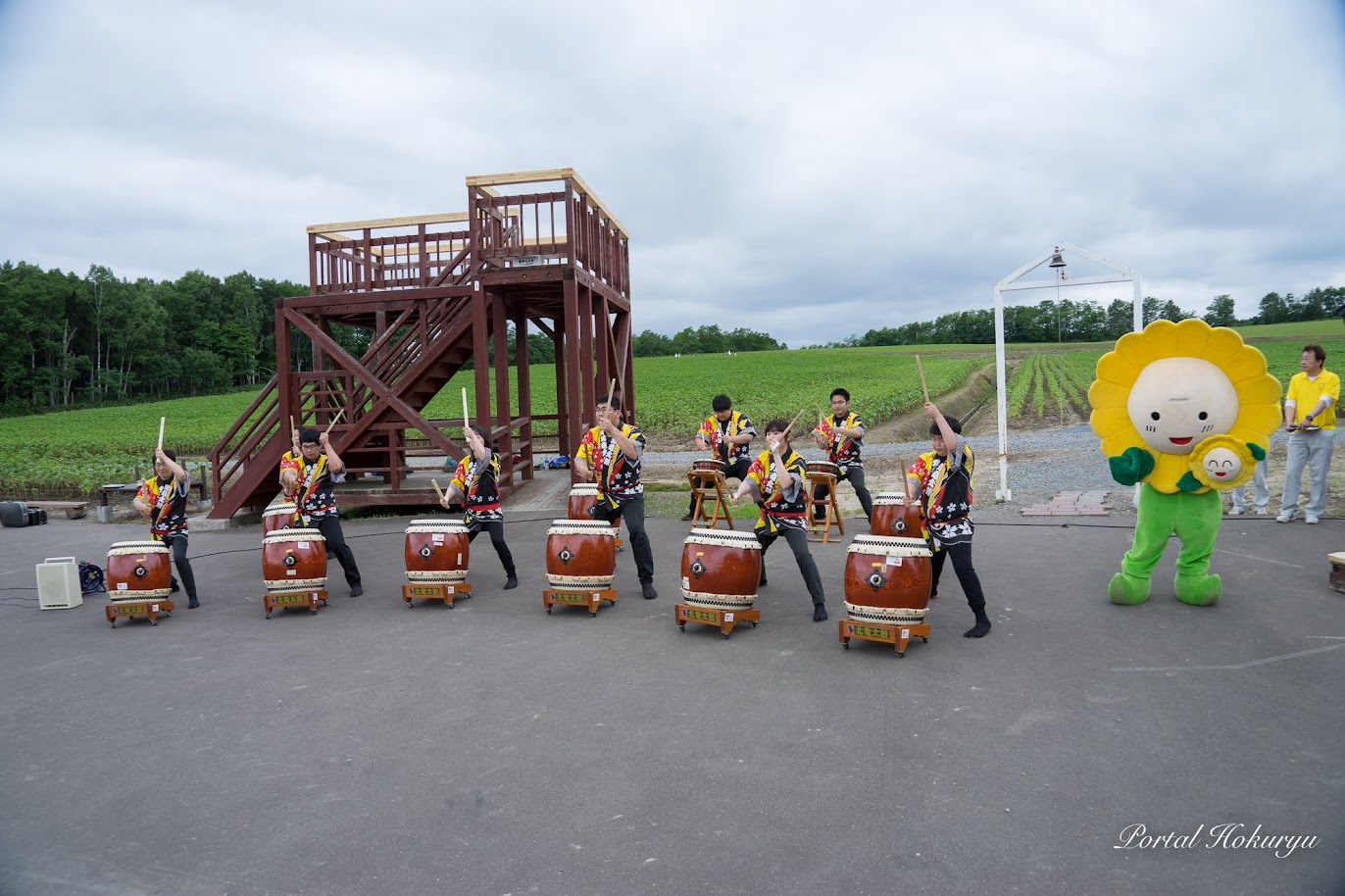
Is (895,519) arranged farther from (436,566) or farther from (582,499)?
(436,566)

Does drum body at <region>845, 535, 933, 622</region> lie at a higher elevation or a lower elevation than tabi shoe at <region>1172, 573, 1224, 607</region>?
higher

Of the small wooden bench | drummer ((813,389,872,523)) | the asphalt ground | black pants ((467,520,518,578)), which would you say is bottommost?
the asphalt ground

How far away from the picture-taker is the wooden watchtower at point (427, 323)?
42.8 feet

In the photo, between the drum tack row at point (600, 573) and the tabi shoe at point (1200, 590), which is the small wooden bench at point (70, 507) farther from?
the tabi shoe at point (1200, 590)

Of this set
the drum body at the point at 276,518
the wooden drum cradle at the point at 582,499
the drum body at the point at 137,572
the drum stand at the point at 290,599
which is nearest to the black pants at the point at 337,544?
the drum stand at the point at 290,599

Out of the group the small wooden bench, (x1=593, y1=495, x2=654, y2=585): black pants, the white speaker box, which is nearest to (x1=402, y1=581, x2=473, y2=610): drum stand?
(x1=593, y1=495, x2=654, y2=585): black pants

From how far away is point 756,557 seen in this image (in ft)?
21.2

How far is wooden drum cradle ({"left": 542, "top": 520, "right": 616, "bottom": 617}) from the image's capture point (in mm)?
7234

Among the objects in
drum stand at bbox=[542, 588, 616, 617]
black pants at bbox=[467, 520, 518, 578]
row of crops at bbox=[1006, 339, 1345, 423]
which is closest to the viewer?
drum stand at bbox=[542, 588, 616, 617]

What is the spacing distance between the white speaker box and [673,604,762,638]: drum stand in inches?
261

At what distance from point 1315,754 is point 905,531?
4299 millimetres

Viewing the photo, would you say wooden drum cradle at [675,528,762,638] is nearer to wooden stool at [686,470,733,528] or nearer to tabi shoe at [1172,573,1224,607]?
wooden stool at [686,470,733,528]

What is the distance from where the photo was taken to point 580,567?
724 centimetres

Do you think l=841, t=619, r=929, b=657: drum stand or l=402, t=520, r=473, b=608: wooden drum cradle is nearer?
l=841, t=619, r=929, b=657: drum stand
